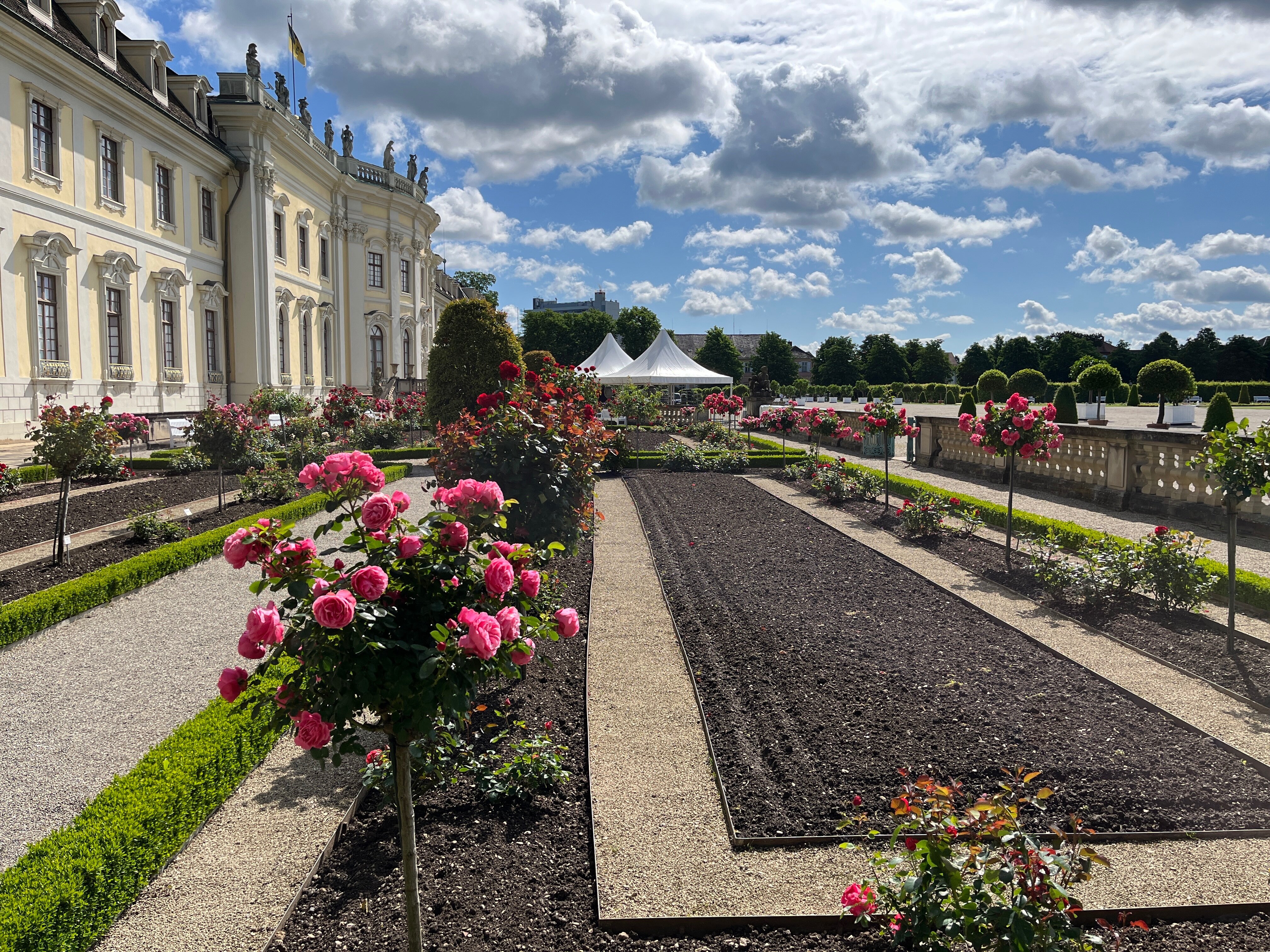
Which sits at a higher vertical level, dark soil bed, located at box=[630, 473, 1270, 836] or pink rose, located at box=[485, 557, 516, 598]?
pink rose, located at box=[485, 557, 516, 598]

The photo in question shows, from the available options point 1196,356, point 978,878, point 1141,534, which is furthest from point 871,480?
point 1196,356

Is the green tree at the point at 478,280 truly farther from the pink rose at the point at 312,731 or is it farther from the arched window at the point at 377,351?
the pink rose at the point at 312,731

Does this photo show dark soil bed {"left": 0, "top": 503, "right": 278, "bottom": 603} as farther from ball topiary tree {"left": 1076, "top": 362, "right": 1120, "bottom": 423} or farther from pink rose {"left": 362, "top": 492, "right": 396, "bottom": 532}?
ball topiary tree {"left": 1076, "top": 362, "right": 1120, "bottom": 423}

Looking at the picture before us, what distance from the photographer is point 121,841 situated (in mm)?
3008

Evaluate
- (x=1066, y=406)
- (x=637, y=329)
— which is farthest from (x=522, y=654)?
(x=637, y=329)

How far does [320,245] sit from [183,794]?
3620cm

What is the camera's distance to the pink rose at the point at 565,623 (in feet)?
7.49

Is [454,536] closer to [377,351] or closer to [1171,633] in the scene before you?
[1171,633]

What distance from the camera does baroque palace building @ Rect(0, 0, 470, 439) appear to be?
17.7 m

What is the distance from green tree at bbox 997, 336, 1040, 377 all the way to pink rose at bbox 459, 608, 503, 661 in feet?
280

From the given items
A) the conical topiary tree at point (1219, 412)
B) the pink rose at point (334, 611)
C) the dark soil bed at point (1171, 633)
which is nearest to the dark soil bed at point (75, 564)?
the pink rose at point (334, 611)

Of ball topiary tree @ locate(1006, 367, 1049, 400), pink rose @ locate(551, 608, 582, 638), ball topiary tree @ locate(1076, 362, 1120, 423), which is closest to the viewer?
pink rose @ locate(551, 608, 582, 638)

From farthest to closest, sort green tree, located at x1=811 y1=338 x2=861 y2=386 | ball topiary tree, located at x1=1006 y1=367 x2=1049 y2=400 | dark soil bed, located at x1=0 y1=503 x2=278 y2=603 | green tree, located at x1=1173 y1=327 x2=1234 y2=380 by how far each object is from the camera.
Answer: green tree, located at x1=811 y1=338 x2=861 y2=386 < green tree, located at x1=1173 y1=327 x2=1234 y2=380 < ball topiary tree, located at x1=1006 y1=367 x2=1049 y2=400 < dark soil bed, located at x1=0 y1=503 x2=278 y2=603

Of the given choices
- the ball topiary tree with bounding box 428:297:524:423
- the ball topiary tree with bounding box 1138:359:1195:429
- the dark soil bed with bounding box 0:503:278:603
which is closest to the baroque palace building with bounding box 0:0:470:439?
the ball topiary tree with bounding box 428:297:524:423
